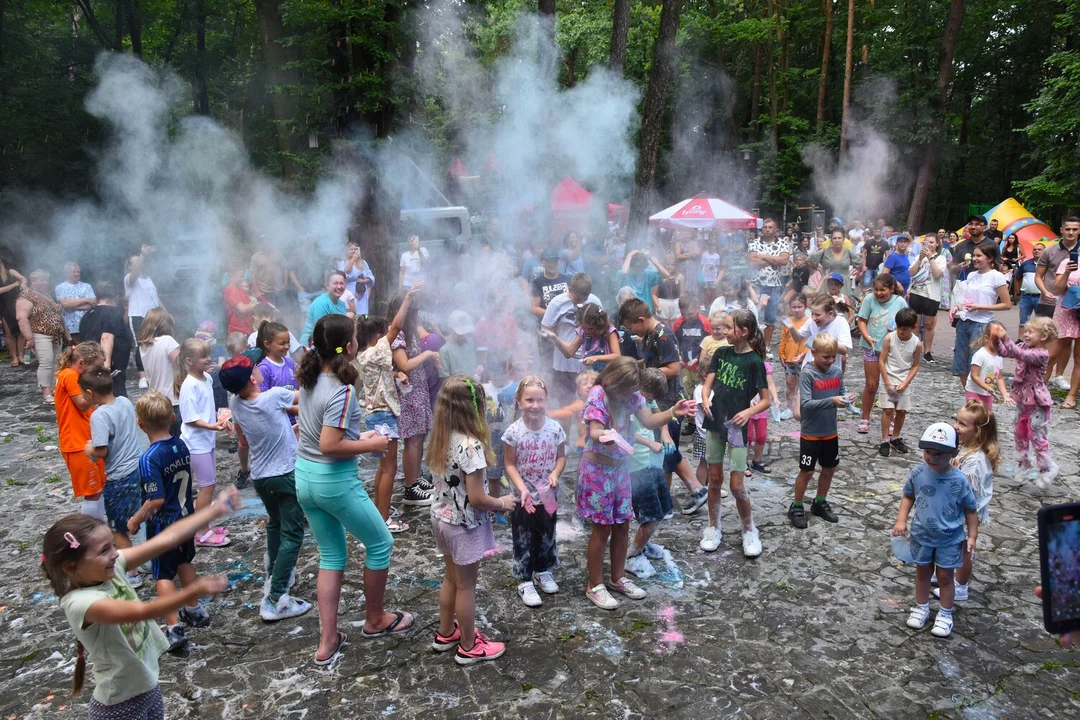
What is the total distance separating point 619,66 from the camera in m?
13.3

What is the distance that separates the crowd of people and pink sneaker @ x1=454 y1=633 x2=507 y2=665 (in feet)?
0.04

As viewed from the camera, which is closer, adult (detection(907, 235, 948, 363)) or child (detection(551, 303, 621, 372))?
child (detection(551, 303, 621, 372))

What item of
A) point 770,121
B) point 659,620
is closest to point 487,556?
point 659,620

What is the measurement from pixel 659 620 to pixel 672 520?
1.42 metres

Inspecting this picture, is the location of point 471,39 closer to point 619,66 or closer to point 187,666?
point 619,66

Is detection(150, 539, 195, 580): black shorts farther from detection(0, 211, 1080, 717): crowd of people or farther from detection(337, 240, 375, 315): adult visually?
detection(337, 240, 375, 315): adult

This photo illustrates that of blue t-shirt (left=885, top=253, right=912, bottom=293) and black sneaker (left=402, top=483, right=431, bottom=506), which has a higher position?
blue t-shirt (left=885, top=253, right=912, bottom=293)

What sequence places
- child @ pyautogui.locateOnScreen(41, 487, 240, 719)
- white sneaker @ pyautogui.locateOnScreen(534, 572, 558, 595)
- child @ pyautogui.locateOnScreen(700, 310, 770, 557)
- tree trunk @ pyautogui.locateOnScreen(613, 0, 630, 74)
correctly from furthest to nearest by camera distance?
tree trunk @ pyautogui.locateOnScreen(613, 0, 630, 74), child @ pyautogui.locateOnScreen(700, 310, 770, 557), white sneaker @ pyautogui.locateOnScreen(534, 572, 558, 595), child @ pyautogui.locateOnScreen(41, 487, 240, 719)

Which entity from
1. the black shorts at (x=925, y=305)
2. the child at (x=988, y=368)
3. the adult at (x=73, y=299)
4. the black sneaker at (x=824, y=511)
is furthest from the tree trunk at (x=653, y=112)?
the adult at (x=73, y=299)

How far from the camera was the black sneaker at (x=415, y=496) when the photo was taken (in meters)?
5.79

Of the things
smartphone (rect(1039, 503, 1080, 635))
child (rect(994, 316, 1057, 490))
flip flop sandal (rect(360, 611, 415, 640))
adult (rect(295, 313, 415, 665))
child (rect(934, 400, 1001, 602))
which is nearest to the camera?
smartphone (rect(1039, 503, 1080, 635))

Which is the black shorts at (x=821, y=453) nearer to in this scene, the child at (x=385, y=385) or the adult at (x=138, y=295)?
the child at (x=385, y=385)

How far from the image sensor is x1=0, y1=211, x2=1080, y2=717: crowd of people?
3.56 m

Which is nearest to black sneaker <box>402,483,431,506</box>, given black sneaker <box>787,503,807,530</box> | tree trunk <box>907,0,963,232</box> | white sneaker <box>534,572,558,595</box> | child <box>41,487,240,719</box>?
white sneaker <box>534,572,558,595</box>
